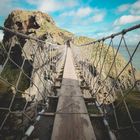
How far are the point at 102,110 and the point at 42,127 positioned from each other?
1.14 meters

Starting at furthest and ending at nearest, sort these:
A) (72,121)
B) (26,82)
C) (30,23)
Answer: (30,23) < (26,82) < (72,121)

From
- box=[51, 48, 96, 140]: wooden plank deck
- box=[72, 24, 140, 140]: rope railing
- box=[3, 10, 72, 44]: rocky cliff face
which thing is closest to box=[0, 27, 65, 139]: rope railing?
box=[51, 48, 96, 140]: wooden plank deck

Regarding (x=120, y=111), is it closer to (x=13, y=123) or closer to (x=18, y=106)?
(x=13, y=123)

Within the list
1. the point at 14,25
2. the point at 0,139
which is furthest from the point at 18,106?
the point at 14,25

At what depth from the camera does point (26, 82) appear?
29.1 meters

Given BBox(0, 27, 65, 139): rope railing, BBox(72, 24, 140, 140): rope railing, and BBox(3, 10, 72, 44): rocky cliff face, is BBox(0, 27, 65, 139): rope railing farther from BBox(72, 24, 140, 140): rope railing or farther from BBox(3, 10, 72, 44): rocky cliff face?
BBox(3, 10, 72, 44): rocky cliff face

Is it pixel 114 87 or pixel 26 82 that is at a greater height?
pixel 114 87

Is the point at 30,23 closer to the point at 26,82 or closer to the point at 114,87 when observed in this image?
the point at 26,82

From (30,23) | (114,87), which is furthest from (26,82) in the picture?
(114,87)

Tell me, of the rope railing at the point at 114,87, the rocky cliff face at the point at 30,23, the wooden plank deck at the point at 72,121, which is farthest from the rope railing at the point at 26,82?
the rocky cliff face at the point at 30,23

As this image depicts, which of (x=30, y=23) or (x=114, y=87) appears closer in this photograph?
(x=114, y=87)

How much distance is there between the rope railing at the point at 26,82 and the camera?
259cm

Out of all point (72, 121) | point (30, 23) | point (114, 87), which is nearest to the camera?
point (72, 121)

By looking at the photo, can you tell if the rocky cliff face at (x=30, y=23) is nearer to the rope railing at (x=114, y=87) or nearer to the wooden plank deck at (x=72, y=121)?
the rope railing at (x=114, y=87)
